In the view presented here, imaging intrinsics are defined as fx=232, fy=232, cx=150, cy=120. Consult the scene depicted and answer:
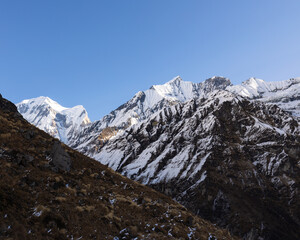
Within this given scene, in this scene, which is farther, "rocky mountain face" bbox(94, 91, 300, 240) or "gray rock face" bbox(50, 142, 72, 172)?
"rocky mountain face" bbox(94, 91, 300, 240)

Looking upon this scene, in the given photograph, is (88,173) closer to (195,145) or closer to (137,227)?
(137,227)

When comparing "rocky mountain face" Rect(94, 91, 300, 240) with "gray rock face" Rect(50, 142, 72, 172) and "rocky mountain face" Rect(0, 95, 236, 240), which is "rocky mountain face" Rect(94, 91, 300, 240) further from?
"gray rock face" Rect(50, 142, 72, 172)

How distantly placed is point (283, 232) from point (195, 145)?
278ft

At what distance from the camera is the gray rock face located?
28062 mm

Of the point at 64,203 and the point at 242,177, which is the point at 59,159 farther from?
the point at 242,177

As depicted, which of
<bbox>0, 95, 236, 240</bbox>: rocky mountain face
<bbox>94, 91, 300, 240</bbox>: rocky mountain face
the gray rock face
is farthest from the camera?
<bbox>94, 91, 300, 240</bbox>: rocky mountain face

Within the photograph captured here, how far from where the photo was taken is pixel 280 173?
165 m

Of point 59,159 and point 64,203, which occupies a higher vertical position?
point 59,159

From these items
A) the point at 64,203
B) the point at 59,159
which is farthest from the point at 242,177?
the point at 64,203

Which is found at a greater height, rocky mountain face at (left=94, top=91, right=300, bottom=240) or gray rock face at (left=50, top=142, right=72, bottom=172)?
rocky mountain face at (left=94, top=91, right=300, bottom=240)

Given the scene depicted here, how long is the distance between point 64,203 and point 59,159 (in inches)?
413

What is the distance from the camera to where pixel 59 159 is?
29.4 metres

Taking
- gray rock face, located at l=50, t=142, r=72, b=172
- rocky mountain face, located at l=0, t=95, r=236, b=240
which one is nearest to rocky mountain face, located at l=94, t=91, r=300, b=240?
rocky mountain face, located at l=0, t=95, r=236, b=240

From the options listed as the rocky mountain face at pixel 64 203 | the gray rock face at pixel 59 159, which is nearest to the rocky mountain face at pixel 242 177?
the rocky mountain face at pixel 64 203
